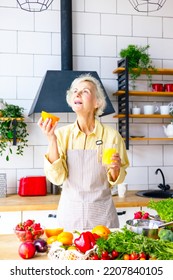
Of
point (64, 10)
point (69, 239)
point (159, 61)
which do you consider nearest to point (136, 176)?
point (159, 61)

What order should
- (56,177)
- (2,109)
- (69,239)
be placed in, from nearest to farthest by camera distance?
1. (69,239)
2. (56,177)
3. (2,109)

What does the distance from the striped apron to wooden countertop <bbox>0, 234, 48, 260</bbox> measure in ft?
1.90

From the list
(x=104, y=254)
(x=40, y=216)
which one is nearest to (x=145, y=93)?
(x=40, y=216)

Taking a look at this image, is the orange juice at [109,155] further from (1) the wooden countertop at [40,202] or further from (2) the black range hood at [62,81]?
(2) the black range hood at [62,81]

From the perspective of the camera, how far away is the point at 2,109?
3742 millimetres

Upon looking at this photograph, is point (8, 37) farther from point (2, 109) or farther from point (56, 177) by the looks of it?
point (56, 177)

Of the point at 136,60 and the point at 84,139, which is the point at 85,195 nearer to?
the point at 84,139

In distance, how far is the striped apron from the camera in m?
2.52

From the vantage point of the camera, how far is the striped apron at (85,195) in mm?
2518

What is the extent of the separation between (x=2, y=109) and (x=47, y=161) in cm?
150

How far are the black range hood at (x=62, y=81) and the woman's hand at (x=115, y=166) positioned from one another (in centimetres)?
120

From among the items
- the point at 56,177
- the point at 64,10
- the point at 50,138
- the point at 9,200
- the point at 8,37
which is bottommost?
the point at 9,200

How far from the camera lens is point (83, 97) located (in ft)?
8.02

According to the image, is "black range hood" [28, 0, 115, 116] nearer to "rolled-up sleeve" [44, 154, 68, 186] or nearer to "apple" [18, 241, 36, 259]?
"rolled-up sleeve" [44, 154, 68, 186]
